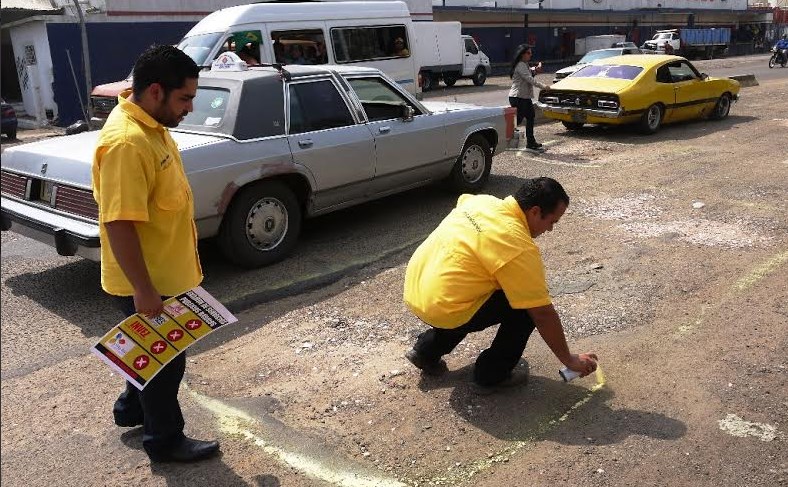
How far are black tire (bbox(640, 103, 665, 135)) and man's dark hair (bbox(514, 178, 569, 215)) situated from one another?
9401mm

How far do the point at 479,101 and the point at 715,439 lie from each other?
58.3ft

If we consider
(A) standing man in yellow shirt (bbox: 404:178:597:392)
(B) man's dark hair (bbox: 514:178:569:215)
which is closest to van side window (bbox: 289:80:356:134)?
(A) standing man in yellow shirt (bbox: 404:178:597:392)

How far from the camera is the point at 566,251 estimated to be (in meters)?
5.98

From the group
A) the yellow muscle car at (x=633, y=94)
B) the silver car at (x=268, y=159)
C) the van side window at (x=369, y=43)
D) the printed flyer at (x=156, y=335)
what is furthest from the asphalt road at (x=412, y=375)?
the van side window at (x=369, y=43)

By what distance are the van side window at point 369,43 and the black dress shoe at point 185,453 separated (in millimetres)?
10338

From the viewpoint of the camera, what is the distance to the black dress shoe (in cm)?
309

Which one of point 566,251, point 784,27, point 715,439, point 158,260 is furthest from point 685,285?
point 784,27

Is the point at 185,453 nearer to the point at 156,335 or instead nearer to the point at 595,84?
the point at 156,335

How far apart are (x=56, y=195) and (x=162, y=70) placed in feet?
9.36

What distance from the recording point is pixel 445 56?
25516 mm

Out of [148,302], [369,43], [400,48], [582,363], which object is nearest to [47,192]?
[148,302]

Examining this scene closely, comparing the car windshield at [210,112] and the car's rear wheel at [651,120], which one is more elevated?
the car windshield at [210,112]

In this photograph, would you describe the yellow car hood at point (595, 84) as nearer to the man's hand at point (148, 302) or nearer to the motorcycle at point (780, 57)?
the man's hand at point (148, 302)

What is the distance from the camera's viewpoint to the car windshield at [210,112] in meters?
5.69
